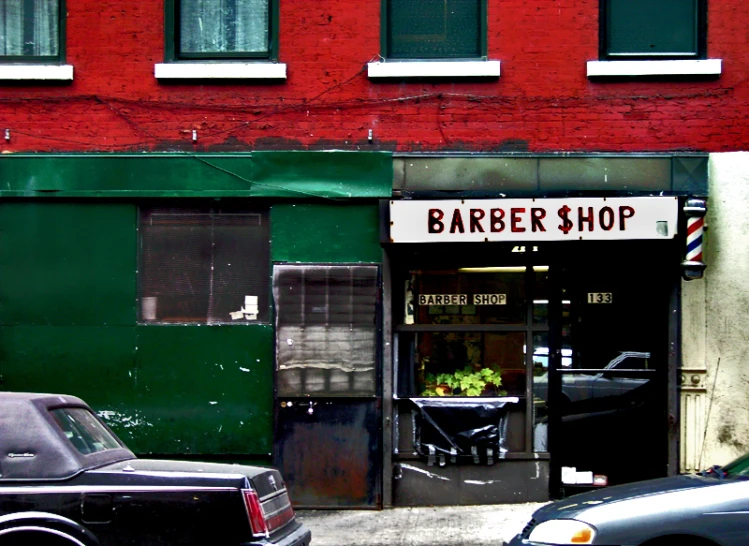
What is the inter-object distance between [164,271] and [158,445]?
1.81 m

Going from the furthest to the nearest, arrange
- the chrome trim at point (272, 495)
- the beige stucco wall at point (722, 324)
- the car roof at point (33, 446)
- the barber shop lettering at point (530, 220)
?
the beige stucco wall at point (722, 324) < the barber shop lettering at point (530, 220) < the chrome trim at point (272, 495) < the car roof at point (33, 446)

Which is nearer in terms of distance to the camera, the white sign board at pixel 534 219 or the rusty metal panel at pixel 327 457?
the white sign board at pixel 534 219

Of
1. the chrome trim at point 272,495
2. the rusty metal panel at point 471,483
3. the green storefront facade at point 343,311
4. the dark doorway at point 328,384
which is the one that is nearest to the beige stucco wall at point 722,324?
the green storefront facade at point 343,311

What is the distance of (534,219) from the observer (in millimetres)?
10477

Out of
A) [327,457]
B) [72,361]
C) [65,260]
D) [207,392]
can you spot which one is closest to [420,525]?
[327,457]

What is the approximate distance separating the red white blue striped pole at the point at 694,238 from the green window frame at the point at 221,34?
463 cm

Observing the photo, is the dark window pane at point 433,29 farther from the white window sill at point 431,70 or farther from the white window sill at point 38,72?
the white window sill at point 38,72

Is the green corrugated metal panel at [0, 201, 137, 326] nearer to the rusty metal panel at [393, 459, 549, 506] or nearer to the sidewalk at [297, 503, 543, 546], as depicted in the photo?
the sidewalk at [297, 503, 543, 546]

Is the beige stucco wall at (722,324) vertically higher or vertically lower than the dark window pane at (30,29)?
lower

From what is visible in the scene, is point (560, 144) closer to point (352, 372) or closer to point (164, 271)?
point (352, 372)

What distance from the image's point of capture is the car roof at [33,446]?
6516 millimetres

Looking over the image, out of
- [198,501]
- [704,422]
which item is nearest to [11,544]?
[198,501]

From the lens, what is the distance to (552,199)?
412 inches

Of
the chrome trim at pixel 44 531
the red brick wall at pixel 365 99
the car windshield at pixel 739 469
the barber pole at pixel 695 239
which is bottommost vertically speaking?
the chrome trim at pixel 44 531
